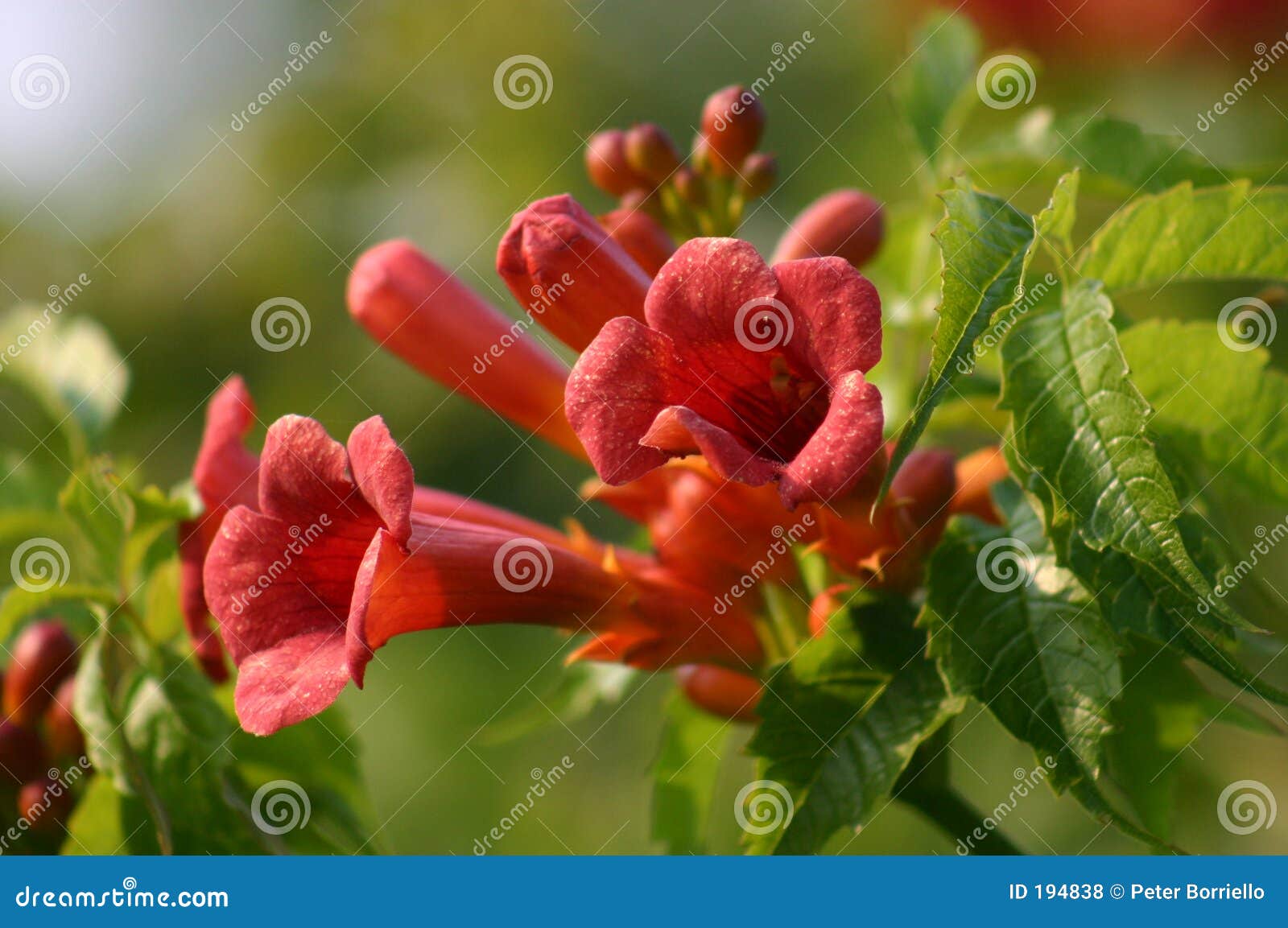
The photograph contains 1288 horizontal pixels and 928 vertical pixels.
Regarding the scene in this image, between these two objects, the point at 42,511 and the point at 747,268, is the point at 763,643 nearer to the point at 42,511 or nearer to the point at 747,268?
the point at 747,268

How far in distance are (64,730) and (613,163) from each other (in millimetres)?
1993

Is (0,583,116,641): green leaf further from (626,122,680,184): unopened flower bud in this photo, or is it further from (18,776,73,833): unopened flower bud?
(626,122,680,184): unopened flower bud

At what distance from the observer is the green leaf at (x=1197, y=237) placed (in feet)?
6.80

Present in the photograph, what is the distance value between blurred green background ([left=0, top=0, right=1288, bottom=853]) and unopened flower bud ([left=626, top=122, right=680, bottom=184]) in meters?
1.82

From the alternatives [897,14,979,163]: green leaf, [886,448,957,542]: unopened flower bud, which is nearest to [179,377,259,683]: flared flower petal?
[886,448,957,542]: unopened flower bud

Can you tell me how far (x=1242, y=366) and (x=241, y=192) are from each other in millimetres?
5823

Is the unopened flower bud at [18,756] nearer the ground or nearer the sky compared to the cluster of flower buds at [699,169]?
nearer the ground

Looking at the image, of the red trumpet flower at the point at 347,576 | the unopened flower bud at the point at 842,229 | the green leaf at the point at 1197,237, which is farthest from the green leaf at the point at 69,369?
the green leaf at the point at 1197,237

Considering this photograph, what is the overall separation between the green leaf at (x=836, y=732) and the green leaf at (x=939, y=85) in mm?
1284

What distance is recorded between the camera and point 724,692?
2.60m

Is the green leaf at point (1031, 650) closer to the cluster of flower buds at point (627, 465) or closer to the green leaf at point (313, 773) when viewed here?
the cluster of flower buds at point (627, 465)

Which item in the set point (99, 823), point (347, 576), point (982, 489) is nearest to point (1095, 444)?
point (982, 489)

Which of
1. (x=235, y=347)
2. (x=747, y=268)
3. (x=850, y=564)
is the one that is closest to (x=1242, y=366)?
(x=850, y=564)

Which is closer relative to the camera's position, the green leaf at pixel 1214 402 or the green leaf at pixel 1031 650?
the green leaf at pixel 1031 650
